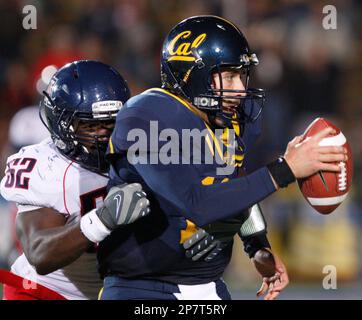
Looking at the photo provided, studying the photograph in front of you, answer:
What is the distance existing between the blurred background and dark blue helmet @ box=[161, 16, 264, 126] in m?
3.45

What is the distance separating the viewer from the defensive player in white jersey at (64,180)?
123 inches

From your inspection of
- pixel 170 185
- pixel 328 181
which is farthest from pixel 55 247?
pixel 328 181

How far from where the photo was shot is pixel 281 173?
2.76 meters

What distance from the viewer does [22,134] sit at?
5.39 meters

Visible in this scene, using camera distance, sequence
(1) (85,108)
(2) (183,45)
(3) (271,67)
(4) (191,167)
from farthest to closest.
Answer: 1. (3) (271,67)
2. (1) (85,108)
3. (2) (183,45)
4. (4) (191,167)

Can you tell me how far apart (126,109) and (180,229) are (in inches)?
17.7

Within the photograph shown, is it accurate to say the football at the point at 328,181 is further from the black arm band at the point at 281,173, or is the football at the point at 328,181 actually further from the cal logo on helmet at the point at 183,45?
the cal logo on helmet at the point at 183,45

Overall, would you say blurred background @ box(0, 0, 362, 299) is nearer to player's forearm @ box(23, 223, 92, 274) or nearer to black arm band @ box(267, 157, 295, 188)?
player's forearm @ box(23, 223, 92, 274)

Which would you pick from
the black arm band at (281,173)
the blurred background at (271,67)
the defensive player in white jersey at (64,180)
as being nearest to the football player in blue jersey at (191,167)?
the black arm band at (281,173)

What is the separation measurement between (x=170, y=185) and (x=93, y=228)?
30cm

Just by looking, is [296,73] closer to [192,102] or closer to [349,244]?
[349,244]

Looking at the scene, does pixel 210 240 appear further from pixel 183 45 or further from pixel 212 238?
pixel 183 45

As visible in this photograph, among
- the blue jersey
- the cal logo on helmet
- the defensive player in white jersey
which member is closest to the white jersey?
the defensive player in white jersey

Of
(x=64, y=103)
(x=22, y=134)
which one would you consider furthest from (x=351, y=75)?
(x=64, y=103)
